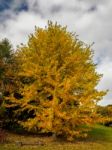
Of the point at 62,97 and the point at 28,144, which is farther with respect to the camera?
the point at 62,97

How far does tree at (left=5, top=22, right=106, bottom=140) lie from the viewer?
28.6 m

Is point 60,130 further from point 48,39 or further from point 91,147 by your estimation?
point 48,39

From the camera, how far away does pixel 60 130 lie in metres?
29.4

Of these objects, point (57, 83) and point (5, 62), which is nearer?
point (57, 83)

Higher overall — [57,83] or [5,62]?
[5,62]

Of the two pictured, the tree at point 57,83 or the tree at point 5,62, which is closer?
the tree at point 57,83

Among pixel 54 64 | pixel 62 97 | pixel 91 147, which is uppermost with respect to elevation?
pixel 54 64

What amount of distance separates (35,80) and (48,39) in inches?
140

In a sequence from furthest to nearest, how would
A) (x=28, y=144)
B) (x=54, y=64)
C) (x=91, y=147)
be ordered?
(x=54, y=64) → (x=91, y=147) → (x=28, y=144)

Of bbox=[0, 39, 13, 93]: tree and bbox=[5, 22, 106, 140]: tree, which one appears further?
bbox=[0, 39, 13, 93]: tree

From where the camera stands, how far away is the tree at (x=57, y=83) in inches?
1127

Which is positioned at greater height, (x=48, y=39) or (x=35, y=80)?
(x=48, y=39)

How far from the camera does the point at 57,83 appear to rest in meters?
28.8

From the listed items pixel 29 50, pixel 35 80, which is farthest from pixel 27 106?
pixel 29 50
